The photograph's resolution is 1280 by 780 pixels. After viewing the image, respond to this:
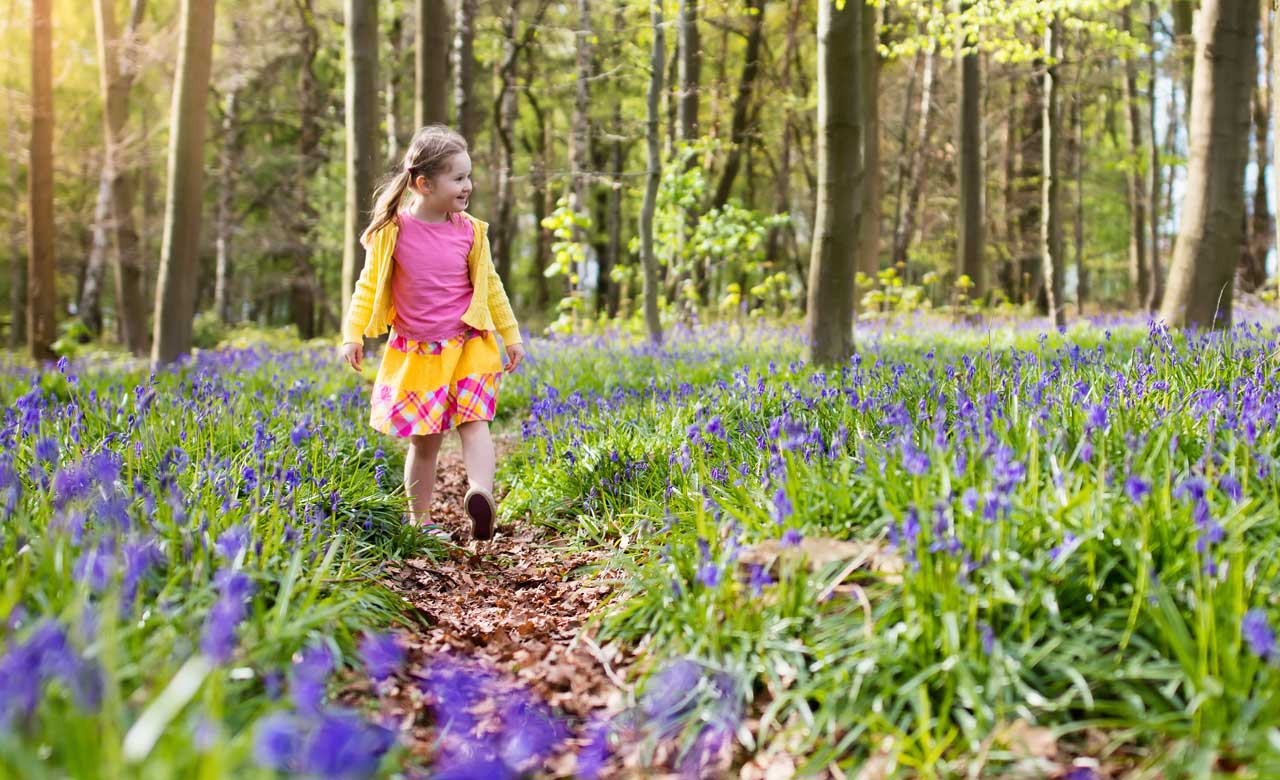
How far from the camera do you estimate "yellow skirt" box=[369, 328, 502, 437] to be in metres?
4.67

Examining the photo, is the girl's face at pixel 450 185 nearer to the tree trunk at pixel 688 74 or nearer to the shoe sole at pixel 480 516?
the shoe sole at pixel 480 516

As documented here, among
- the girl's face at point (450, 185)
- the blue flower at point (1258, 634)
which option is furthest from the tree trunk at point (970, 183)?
the blue flower at point (1258, 634)

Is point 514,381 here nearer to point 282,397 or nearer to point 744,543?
point 282,397

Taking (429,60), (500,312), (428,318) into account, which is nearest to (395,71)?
(429,60)

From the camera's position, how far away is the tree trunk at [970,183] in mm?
14305

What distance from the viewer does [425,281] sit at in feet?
15.5

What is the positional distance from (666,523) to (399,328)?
6.38 feet

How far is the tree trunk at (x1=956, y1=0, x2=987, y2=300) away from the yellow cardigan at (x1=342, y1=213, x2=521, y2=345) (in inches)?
437

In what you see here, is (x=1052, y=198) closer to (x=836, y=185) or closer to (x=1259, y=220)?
(x=836, y=185)

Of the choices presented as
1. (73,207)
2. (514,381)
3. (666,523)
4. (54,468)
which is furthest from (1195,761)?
(73,207)

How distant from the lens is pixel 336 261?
86.9 ft

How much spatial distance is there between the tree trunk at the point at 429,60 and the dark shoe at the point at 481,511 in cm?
729

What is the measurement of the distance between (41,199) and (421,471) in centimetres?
1207

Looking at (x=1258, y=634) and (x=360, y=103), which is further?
(x=360, y=103)
